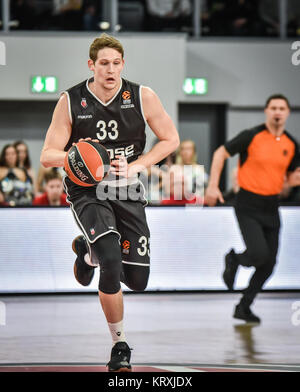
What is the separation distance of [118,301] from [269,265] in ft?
8.94

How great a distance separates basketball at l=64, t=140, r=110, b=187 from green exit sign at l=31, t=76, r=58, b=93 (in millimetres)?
8109

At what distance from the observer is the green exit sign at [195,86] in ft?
44.6

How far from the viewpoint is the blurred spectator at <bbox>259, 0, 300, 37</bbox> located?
1362 centimetres

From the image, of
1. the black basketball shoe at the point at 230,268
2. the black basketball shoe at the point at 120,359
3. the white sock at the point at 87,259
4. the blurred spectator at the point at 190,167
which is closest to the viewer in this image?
the black basketball shoe at the point at 120,359

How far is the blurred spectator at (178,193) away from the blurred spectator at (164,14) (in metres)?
4.73

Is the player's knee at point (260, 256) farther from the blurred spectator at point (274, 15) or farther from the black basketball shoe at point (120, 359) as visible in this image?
the blurred spectator at point (274, 15)

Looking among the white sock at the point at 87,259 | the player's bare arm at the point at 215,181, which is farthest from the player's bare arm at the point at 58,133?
the player's bare arm at the point at 215,181

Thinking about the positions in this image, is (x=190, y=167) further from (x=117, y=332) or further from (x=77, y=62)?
(x=117, y=332)

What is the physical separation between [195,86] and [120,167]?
895cm

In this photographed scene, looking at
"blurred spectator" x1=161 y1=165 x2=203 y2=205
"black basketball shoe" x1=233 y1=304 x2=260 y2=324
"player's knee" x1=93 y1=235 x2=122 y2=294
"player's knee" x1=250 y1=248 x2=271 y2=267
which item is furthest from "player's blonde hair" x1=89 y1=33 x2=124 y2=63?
"blurred spectator" x1=161 y1=165 x2=203 y2=205

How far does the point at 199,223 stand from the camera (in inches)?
352

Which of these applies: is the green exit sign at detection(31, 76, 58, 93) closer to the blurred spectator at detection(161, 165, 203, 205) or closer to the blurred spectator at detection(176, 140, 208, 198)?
the blurred spectator at detection(176, 140, 208, 198)

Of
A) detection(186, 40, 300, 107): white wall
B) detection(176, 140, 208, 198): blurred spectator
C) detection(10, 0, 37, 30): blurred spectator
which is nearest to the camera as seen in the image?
detection(176, 140, 208, 198): blurred spectator

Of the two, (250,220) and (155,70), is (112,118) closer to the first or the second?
(250,220)
